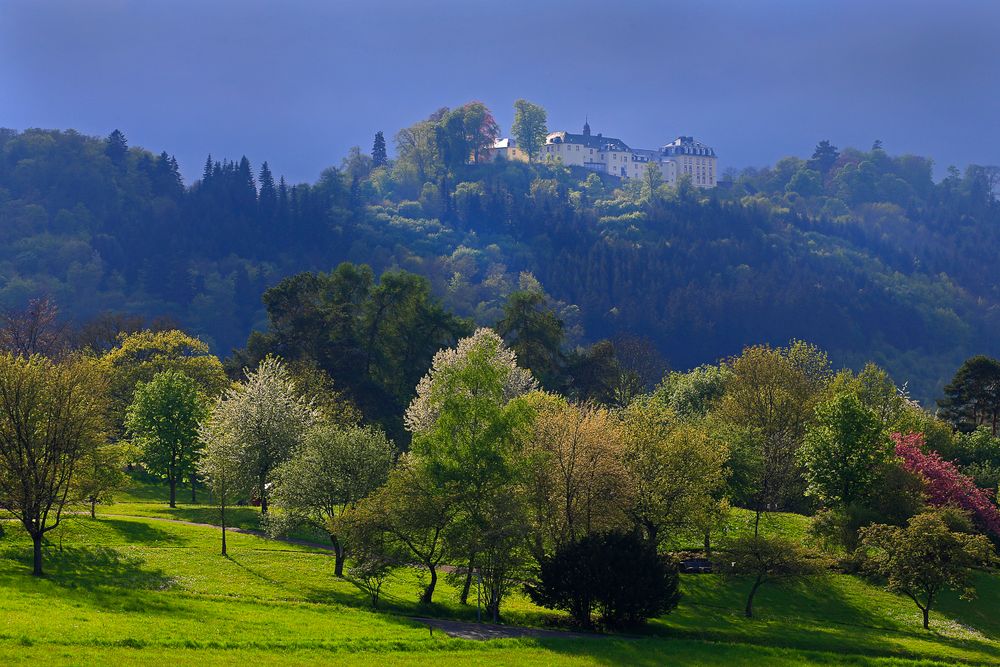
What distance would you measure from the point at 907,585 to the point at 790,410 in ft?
82.7

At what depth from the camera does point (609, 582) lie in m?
46.4

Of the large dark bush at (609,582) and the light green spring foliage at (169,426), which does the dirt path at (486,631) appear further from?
the light green spring foliage at (169,426)

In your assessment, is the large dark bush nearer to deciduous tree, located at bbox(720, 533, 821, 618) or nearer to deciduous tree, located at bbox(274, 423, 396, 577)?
deciduous tree, located at bbox(720, 533, 821, 618)

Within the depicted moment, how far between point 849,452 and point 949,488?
A: 28.2 ft

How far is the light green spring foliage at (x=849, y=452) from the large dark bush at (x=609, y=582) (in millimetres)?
20336

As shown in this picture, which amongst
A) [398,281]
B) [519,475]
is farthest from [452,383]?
[398,281]

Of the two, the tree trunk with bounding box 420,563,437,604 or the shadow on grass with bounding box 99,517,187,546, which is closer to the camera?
the tree trunk with bounding box 420,563,437,604

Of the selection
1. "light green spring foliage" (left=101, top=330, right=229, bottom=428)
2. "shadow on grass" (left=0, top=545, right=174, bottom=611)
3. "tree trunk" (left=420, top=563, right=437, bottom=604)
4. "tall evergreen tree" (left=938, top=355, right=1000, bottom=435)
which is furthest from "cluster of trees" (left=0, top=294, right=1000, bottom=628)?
"light green spring foliage" (left=101, top=330, right=229, bottom=428)

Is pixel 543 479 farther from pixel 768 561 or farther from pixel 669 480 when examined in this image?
pixel 768 561

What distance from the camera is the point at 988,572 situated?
200ft

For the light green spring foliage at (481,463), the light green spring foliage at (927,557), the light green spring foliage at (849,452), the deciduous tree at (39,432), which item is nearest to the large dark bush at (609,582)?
the light green spring foliage at (481,463)

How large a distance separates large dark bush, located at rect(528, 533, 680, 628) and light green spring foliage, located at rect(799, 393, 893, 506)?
20336mm

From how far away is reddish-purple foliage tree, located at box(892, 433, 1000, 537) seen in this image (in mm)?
65562

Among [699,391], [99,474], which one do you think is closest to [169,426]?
[99,474]
